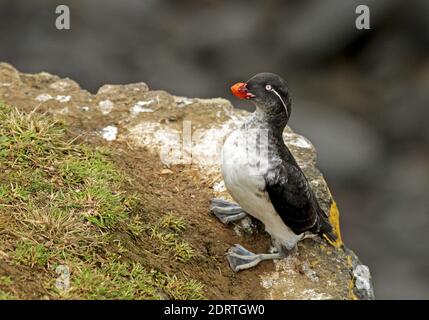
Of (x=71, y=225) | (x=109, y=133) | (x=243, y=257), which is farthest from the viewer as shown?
(x=109, y=133)

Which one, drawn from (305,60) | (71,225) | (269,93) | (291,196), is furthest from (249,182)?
(305,60)

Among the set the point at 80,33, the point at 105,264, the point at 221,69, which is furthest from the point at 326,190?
the point at 80,33

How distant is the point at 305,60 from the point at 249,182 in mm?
7105

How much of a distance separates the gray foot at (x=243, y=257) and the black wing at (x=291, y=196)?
303 mm

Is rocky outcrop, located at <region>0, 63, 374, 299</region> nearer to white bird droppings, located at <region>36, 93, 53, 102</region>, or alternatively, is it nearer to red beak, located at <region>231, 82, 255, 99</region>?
white bird droppings, located at <region>36, 93, 53, 102</region>

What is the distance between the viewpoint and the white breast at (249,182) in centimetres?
504

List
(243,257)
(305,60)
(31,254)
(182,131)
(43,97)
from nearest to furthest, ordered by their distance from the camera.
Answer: (31,254) < (243,257) < (182,131) < (43,97) < (305,60)

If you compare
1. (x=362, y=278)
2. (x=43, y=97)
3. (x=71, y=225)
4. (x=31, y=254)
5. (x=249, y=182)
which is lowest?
(x=362, y=278)

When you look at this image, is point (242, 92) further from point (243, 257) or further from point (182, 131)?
point (182, 131)

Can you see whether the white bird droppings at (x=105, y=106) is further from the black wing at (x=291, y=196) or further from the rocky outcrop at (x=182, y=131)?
the black wing at (x=291, y=196)

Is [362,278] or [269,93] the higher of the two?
[269,93]

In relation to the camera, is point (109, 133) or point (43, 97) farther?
point (43, 97)

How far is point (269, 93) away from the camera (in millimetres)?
5156

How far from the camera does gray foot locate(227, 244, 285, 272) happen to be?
5.09 meters
